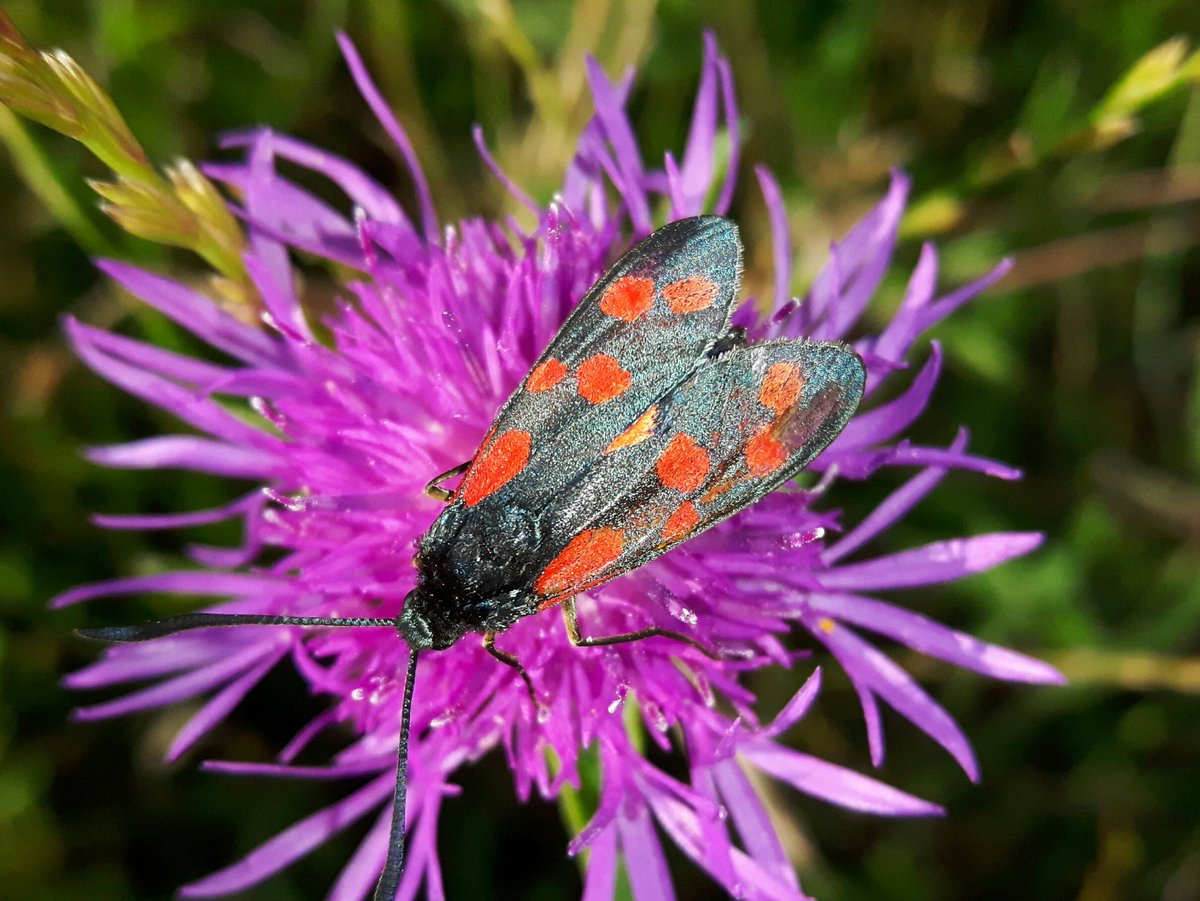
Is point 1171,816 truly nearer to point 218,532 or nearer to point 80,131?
point 218,532

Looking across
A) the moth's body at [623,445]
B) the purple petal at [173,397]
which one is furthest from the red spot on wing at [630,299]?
the purple petal at [173,397]

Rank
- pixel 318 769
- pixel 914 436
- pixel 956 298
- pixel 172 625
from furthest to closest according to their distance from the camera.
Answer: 1. pixel 914 436
2. pixel 956 298
3. pixel 318 769
4. pixel 172 625

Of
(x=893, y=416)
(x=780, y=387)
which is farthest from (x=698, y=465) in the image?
(x=893, y=416)

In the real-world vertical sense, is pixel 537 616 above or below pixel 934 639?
above

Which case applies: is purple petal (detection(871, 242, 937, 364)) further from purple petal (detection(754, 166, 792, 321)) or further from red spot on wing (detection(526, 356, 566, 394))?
red spot on wing (detection(526, 356, 566, 394))

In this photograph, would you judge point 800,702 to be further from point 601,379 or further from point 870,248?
point 870,248

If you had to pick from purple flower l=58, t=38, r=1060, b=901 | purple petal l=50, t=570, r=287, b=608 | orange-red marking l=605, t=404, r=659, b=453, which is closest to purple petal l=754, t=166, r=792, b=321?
purple flower l=58, t=38, r=1060, b=901
